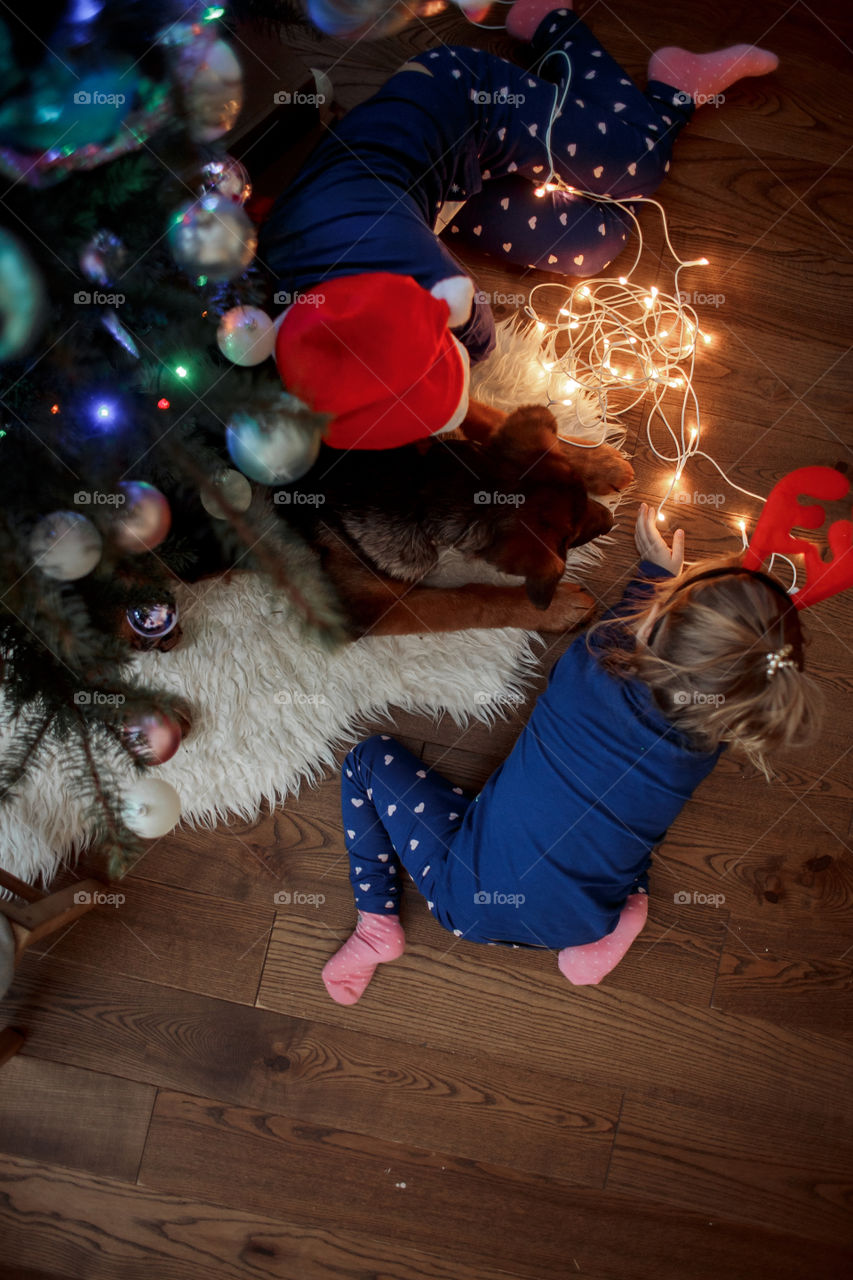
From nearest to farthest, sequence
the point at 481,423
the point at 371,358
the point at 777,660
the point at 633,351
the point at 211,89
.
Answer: the point at 211,89 → the point at 371,358 → the point at 777,660 → the point at 481,423 → the point at 633,351

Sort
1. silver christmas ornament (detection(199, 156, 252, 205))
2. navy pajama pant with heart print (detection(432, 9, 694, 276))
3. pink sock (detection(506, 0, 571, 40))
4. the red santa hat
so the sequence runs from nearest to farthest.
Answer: silver christmas ornament (detection(199, 156, 252, 205)) → the red santa hat → navy pajama pant with heart print (detection(432, 9, 694, 276)) → pink sock (detection(506, 0, 571, 40))

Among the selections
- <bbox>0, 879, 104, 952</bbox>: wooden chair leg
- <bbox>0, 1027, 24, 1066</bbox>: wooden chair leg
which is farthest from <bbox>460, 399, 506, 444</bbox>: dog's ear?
<bbox>0, 1027, 24, 1066</bbox>: wooden chair leg

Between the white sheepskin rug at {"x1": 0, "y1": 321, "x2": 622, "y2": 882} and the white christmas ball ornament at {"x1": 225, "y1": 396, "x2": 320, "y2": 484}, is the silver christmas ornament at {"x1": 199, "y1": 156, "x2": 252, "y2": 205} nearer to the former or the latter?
the white christmas ball ornament at {"x1": 225, "y1": 396, "x2": 320, "y2": 484}

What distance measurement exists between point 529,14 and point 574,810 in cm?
165

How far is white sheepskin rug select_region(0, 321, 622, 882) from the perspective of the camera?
160 centimetres

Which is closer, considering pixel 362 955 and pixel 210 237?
pixel 210 237

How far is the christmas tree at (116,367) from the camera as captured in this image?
0.76 m

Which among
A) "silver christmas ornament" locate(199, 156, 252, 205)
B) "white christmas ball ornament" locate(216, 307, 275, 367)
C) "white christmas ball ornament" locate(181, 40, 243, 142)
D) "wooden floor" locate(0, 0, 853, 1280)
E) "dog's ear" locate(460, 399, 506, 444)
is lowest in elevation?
"wooden floor" locate(0, 0, 853, 1280)

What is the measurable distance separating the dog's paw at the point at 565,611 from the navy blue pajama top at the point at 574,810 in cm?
11

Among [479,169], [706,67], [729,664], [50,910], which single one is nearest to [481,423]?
[479,169]

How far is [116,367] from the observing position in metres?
0.86

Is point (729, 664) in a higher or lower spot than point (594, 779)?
higher

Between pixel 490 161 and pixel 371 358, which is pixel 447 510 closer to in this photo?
pixel 371 358

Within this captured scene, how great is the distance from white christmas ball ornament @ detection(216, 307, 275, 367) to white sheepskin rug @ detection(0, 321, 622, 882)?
0.72 meters
